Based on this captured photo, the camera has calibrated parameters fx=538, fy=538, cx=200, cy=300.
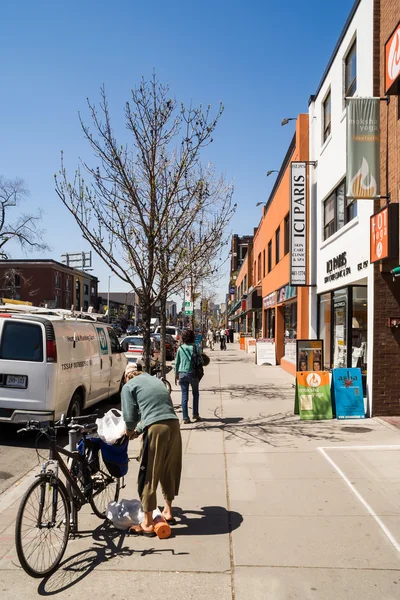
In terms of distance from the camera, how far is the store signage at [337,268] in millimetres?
Answer: 12038

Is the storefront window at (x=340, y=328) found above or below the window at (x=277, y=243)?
below

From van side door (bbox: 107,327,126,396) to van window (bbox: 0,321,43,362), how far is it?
375 cm

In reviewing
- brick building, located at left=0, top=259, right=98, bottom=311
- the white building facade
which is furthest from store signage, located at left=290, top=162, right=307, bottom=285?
brick building, located at left=0, top=259, right=98, bottom=311

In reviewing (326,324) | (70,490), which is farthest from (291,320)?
(70,490)

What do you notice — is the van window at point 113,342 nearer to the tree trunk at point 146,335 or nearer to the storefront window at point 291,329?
the tree trunk at point 146,335

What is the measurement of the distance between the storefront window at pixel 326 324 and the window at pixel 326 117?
4.44 meters

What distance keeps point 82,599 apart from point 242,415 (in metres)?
7.25

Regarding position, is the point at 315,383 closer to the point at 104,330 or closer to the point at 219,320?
the point at 104,330

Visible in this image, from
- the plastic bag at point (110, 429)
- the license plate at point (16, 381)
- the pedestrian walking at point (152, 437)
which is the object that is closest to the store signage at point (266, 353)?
the license plate at point (16, 381)

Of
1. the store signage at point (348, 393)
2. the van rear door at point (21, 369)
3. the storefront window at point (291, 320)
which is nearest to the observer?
the van rear door at point (21, 369)

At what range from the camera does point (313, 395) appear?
1009 cm

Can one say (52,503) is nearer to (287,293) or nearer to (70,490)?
(70,490)

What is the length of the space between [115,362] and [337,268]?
18.6 feet

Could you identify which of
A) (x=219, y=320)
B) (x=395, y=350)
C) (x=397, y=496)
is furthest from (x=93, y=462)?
(x=219, y=320)
